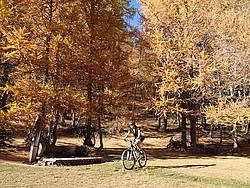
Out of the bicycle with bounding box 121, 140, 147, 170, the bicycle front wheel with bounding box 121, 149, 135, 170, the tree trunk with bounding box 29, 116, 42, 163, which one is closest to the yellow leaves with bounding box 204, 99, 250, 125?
the bicycle with bounding box 121, 140, 147, 170

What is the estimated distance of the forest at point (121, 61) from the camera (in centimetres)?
1117

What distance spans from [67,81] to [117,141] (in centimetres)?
966

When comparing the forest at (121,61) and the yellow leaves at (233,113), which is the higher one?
the forest at (121,61)

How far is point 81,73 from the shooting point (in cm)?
1285

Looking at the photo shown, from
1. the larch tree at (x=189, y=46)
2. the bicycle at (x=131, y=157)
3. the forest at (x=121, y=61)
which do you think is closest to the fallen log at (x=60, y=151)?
the forest at (x=121, y=61)

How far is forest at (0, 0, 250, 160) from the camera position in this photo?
36.7 feet

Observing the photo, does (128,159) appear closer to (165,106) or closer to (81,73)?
(165,106)

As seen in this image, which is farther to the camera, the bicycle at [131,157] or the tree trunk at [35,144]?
the tree trunk at [35,144]

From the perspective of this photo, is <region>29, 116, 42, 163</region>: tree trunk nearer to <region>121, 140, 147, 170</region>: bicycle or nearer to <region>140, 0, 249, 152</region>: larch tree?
<region>121, 140, 147, 170</region>: bicycle

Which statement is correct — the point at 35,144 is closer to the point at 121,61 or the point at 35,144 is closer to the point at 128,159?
the point at 128,159

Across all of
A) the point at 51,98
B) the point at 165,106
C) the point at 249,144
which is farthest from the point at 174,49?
the point at 249,144

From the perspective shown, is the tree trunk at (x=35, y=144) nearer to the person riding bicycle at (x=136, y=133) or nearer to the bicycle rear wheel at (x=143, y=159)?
the person riding bicycle at (x=136, y=133)

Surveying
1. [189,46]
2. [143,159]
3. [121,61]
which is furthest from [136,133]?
[189,46]

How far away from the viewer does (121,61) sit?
1357 centimetres
